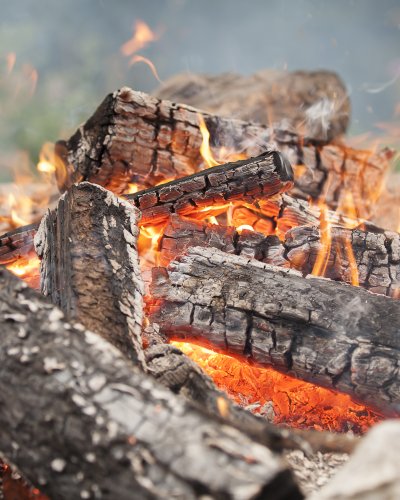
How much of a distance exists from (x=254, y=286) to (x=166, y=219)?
92 cm

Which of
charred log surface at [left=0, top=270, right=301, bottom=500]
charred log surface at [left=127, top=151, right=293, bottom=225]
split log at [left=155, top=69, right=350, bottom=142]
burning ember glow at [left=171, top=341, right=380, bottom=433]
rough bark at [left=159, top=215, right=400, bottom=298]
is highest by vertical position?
split log at [left=155, top=69, right=350, bottom=142]

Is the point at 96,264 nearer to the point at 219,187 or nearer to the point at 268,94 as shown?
the point at 219,187

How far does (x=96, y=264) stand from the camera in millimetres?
2188

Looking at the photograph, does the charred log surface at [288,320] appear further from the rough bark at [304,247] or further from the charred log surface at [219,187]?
the charred log surface at [219,187]

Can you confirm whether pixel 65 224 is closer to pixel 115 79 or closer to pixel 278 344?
pixel 278 344

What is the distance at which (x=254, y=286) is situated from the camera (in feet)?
8.05

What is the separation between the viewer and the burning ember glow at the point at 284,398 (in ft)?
7.47

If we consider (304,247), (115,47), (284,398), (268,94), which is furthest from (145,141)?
(115,47)

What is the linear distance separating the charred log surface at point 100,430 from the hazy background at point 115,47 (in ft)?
22.0

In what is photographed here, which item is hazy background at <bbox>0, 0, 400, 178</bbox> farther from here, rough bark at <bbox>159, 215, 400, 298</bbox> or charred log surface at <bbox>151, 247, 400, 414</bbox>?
charred log surface at <bbox>151, 247, 400, 414</bbox>

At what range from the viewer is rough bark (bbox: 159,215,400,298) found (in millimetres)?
2953

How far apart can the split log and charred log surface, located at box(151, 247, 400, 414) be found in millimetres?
3979

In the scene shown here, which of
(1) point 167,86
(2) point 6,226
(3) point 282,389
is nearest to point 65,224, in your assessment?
(3) point 282,389

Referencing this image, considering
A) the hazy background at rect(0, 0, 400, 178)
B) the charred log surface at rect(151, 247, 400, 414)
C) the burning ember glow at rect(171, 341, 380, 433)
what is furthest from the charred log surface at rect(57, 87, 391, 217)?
the hazy background at rect(0, 0, 400, 178)
